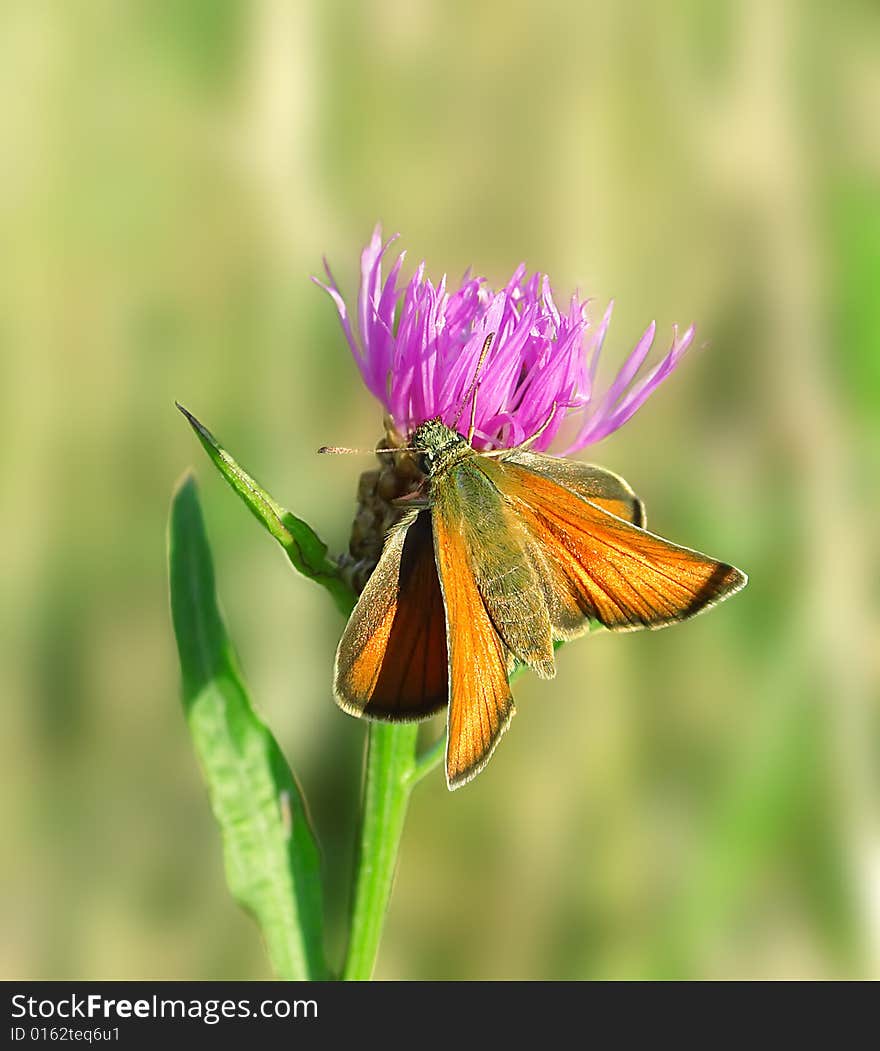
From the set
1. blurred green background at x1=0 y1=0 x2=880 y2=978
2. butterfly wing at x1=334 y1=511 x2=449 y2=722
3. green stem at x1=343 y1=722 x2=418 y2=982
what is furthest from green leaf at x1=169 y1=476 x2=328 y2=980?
blurred green background at x1=0 y1=0 x2=880 y2=978

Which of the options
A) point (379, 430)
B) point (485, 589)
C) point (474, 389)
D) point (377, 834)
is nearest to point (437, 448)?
point (474, 389)

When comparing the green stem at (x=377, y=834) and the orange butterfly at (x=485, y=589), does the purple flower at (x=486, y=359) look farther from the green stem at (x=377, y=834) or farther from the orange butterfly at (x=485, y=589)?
the green stem at (x=377, y=834)


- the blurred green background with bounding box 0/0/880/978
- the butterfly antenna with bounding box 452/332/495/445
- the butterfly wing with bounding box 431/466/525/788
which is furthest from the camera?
the blurred green background with bounding box 0/0/880/978

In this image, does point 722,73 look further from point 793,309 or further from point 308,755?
point 308,755

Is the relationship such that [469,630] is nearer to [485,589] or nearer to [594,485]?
[485,589]

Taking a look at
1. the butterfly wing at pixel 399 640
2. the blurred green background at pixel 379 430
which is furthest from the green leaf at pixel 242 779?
the blurred green background at pixel 379 430

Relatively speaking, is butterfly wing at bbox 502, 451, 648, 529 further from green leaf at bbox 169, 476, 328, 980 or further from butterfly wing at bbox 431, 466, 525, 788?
green leaf at bbox 169, 476, 328, 980

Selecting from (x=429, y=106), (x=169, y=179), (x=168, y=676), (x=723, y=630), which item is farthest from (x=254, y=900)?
(x=429, y=106)
